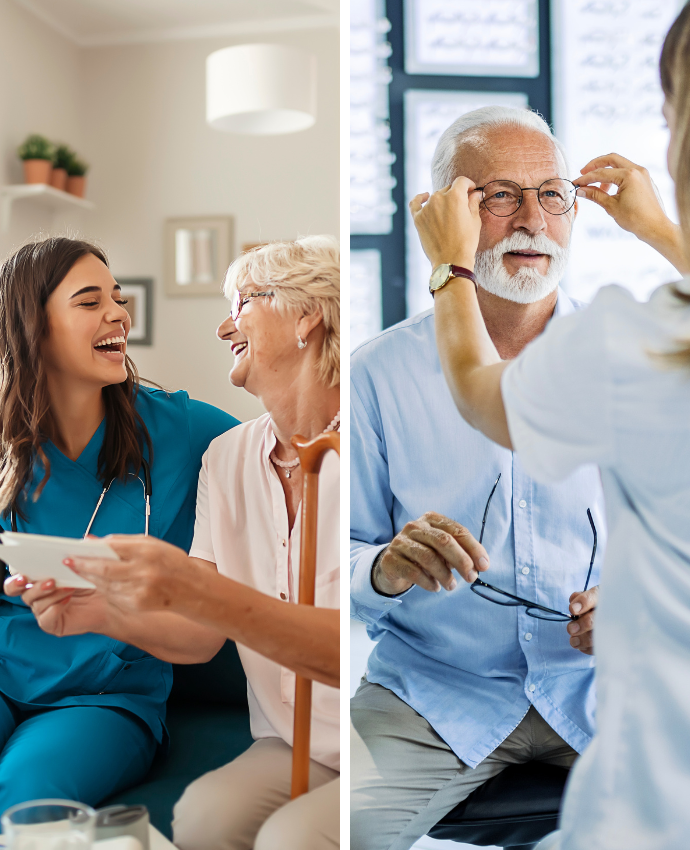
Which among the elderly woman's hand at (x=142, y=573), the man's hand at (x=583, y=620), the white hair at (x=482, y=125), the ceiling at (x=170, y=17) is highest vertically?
the ceiling at (x=170, y=17)

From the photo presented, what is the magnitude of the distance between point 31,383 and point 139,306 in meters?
0.21

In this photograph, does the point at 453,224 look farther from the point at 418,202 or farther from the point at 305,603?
the point at 305,603

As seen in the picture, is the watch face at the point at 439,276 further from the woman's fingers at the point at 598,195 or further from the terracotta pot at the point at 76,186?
the terracotta pot at the point at 76,186

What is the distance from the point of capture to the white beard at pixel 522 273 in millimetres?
1125

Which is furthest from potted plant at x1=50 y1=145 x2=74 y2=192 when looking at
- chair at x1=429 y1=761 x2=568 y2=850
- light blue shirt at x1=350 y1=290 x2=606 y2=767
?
chair at x1=429 y1=761 x2=568 y2=850

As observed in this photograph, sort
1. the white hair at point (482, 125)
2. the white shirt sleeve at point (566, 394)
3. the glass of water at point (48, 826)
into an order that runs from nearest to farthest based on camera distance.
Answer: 1. the white shirt sleeve at point (566, 394)
2. the glass of water at point (48, 826)
3. the white hair at point (482, 125)

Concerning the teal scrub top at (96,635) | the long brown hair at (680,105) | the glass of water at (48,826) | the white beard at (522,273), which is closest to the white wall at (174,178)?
the teal scrub top at (96,635)

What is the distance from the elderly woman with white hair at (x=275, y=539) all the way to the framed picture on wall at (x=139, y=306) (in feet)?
0.43

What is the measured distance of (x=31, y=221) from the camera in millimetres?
1165

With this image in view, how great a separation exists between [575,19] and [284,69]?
0.47 m

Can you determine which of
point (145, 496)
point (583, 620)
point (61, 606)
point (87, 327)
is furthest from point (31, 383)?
point (583, 620)

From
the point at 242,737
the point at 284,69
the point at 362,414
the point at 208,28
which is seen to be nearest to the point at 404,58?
the point at 284,69

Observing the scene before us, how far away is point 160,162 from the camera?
119 centimetres

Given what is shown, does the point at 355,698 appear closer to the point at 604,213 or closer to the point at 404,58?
the point at 604,213
